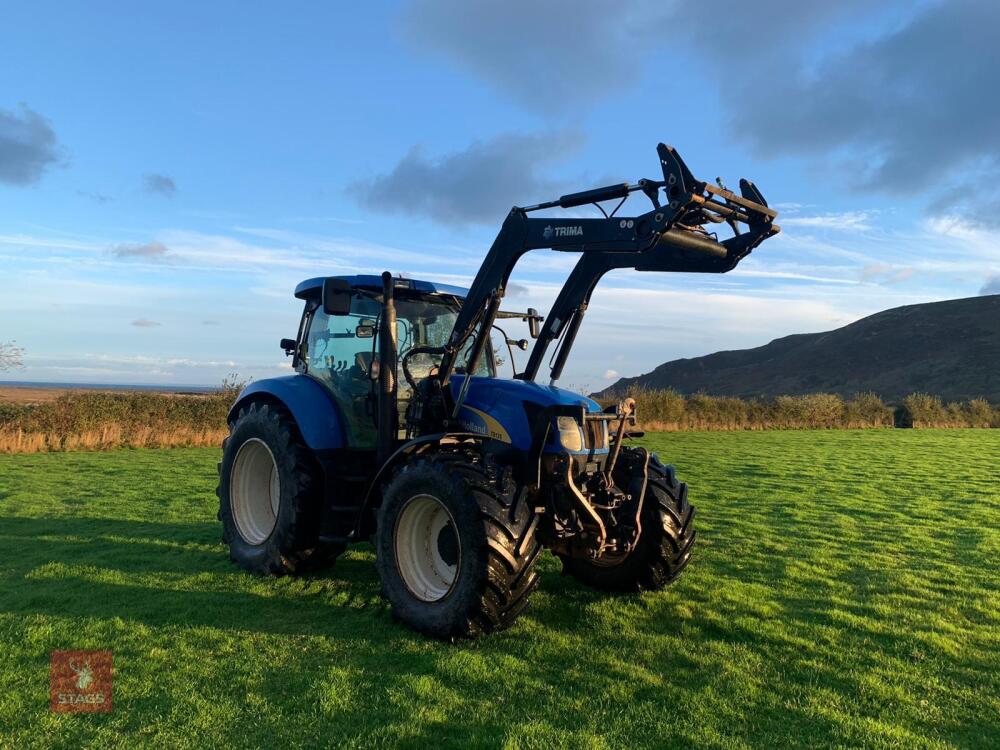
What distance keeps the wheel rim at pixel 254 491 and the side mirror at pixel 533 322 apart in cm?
260

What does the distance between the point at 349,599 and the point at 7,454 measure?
46.4 feet

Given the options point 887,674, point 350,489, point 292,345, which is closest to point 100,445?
point 292,345

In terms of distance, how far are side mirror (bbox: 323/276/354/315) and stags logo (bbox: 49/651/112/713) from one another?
258cm

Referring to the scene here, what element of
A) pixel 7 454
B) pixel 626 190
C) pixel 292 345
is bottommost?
pixel 7 454

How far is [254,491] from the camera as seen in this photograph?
638cm

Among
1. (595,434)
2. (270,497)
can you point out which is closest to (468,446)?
(595,434)

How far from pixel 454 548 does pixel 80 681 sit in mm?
2199

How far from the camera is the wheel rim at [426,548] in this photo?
15.0 feet

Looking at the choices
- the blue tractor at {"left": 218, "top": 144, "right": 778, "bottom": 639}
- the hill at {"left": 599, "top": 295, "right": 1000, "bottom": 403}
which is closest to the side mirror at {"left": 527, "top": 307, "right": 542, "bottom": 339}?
the blue tractor at {"left": 218, "top": 144, "right": 778, "bottom": 639}

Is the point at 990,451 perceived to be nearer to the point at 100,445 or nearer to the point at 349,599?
the point at 349,599

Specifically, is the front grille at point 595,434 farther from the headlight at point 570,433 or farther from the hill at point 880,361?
the hill at point 880,361

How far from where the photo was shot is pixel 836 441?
2281 centimetres

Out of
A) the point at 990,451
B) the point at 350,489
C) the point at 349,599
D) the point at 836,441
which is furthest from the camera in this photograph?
the point at 836,441

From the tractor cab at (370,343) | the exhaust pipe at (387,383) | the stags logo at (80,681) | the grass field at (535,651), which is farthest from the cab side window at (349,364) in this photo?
the stags logo at (80,681)
